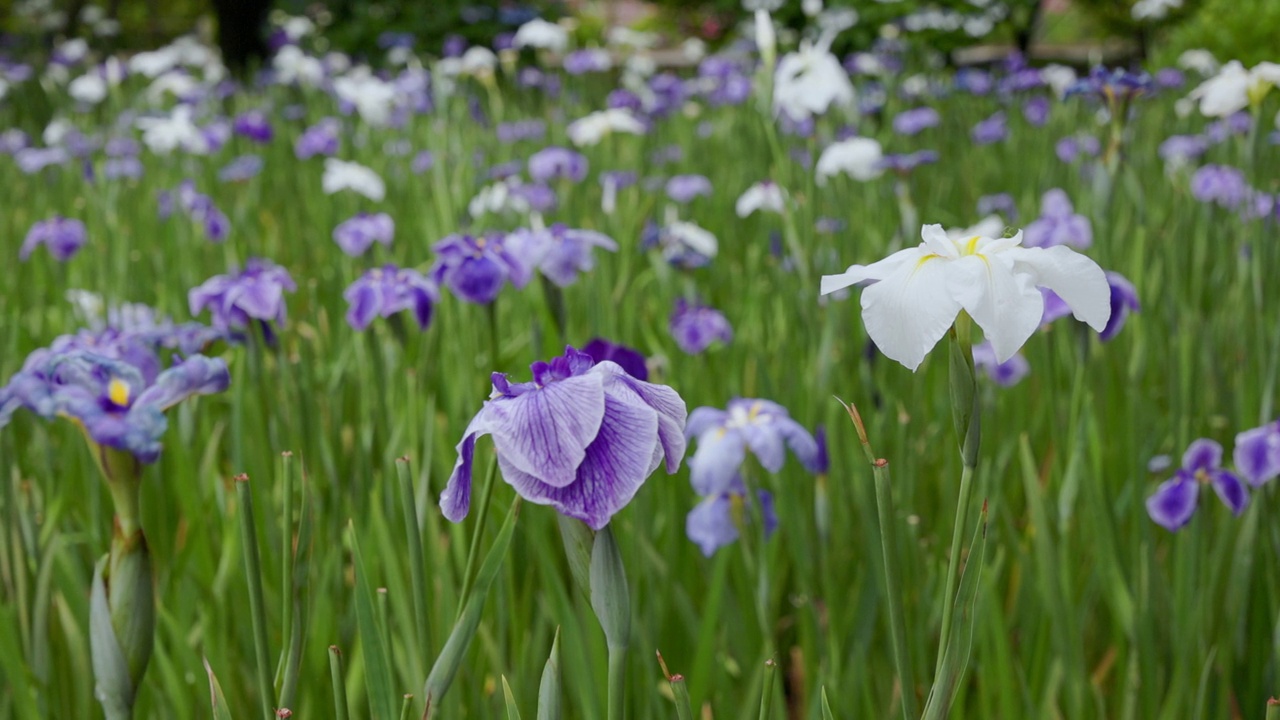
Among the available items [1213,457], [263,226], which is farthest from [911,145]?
[1213,457]

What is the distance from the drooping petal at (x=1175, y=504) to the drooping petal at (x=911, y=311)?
2.30 ft

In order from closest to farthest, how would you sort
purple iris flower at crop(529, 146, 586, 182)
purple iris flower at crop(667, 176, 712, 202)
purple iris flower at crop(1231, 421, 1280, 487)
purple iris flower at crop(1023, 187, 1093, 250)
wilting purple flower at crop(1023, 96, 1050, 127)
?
1. purple iris flower at crop(1231, 421, 1280, 487)
2. purple iris flower at crop(1023, 187, 1093, 250)
3. purple iris flower at crop(529, 146, 586, 182)
4. purple iris flower at crop(667, 176, 712, 202)
5. wilting purple flower at crop(1023, 96, 1050, 127)

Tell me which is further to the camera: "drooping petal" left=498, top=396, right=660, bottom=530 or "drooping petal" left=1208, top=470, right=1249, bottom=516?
"drooping petal" left=1208, top=470, right=1249, bottom=516

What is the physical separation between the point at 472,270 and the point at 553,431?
2.97 ft

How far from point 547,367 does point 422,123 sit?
4.55 meters

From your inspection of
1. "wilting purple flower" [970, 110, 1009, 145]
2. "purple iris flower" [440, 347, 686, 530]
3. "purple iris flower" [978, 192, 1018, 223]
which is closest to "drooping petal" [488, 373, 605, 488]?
"purple iris flower" [440, 347, 686, 530]

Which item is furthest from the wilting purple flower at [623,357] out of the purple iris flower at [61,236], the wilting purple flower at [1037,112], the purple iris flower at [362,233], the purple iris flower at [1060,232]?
the wilting purple flower at [1037,112]

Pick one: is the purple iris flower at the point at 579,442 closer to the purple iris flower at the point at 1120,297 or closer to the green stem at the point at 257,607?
the green stem at the point at 257,607

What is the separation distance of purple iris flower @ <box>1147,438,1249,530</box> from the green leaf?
33.7 inches

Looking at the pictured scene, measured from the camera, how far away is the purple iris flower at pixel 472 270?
1447mm

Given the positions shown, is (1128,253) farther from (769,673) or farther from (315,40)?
(315,40)

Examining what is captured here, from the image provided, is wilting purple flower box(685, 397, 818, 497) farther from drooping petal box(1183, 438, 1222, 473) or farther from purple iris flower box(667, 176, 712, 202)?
purple iris flower box(667, 176, 712, 202)

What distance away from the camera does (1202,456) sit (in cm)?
123

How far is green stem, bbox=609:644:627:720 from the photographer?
59cm
